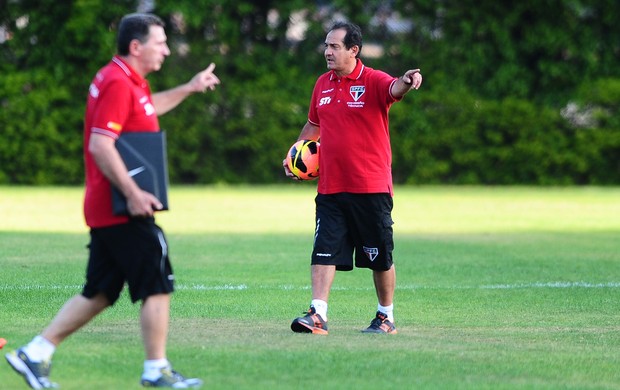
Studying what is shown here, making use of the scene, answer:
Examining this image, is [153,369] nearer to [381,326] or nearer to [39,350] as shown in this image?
[39,350]

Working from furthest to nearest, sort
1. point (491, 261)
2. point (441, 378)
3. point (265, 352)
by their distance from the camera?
point (491, 261)
point (265, 352)
point (441, 378)

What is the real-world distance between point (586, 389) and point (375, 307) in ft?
12.3

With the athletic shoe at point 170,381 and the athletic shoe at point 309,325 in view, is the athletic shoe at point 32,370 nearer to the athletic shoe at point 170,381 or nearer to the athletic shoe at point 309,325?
the athletic shoe at point 170,381

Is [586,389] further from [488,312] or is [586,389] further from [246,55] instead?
[246,55]

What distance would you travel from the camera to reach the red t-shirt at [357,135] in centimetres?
923

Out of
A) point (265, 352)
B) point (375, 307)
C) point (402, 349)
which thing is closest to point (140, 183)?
point (265, 352)

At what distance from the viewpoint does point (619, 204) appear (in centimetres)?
2328

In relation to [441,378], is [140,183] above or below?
above

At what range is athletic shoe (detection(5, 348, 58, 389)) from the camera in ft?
21.9

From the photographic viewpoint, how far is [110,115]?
6.52 meters

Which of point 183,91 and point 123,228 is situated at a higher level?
point 183,91

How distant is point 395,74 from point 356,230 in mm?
19963

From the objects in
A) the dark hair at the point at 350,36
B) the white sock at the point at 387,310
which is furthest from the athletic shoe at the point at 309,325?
the dark hair at the point at 350,36

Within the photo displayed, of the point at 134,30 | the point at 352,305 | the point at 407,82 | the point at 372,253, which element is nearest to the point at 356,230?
the point at 372,253
